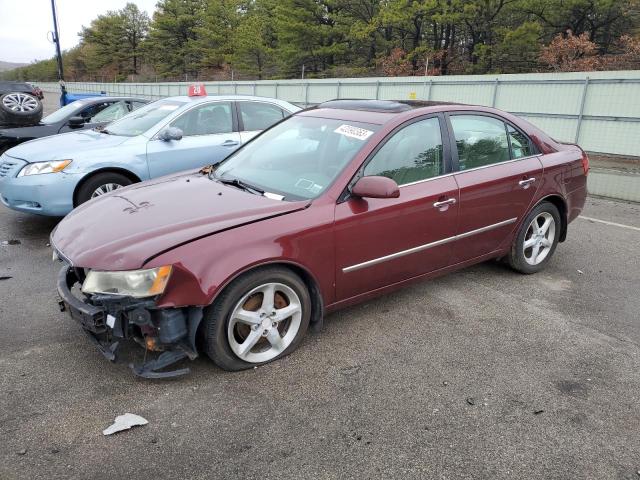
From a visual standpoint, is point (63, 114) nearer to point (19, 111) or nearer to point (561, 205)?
point (19, 111)

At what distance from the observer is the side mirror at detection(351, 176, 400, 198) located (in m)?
3.21

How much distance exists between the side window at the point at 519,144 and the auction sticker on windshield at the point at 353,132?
1589 millimetres

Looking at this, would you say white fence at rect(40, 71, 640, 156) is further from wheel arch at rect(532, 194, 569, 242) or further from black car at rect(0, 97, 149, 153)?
black car at rect(0, 97, 149, 153)

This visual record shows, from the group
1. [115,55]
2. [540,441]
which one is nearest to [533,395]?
[540,441]

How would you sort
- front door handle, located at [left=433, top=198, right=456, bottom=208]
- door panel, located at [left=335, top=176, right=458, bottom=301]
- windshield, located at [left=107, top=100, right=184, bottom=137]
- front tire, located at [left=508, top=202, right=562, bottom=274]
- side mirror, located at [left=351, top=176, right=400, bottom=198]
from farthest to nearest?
windshield, located at [left=107, top=100, right=184, bottom=137] → front tire, located at [left=508, top=202, right=562, bottom=274] → front door handle, located at [left=433, top=198, right=456, bottom=208] → door panel, located at [left=335, top=176, right=458, bottom=301] → side mirror, located at [left=351, top=176, right=400, bottom=198]

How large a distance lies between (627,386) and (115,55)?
8875cm

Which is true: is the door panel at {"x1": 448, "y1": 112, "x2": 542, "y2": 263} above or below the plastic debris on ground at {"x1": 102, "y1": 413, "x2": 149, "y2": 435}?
above

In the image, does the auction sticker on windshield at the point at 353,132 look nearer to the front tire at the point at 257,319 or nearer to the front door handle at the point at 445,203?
the front door handle at the point at 445,203

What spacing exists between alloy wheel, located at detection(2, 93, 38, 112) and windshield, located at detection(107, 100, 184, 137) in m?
3.88

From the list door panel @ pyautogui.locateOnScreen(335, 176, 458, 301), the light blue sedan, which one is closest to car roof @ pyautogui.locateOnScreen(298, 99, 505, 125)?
door panel @ pyautogui.locateOnScreen(335, 176, 458, 301)

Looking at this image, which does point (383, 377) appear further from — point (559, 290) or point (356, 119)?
point (559, 290)

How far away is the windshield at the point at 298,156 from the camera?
3498mm

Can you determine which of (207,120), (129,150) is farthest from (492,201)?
(129,150)

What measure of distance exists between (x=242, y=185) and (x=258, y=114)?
358cm
